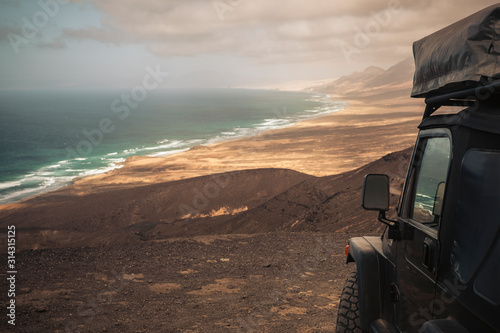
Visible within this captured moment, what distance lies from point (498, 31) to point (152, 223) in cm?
1627

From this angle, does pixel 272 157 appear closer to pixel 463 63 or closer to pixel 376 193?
pixel 376 193

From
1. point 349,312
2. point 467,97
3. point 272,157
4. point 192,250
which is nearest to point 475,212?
point 467,97

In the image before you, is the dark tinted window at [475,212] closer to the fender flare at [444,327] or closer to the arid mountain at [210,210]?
the fender flare at [444,327]

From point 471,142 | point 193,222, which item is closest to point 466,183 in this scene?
point 471,142

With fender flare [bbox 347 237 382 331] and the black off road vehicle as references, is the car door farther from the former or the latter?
fender flare [bbox 347 237 382 331]

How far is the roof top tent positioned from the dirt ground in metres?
3.89

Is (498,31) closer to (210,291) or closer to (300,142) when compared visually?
(210,291)

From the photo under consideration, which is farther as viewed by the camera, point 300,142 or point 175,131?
point 175,131

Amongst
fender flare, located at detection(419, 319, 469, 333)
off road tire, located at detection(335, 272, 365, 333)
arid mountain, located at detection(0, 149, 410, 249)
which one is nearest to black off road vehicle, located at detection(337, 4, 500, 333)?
fender flare, located at detection(419, 319, 469, 333)

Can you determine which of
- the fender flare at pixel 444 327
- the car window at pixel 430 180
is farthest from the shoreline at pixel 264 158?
the fender flare at pixel 444 327

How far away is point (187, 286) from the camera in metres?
7.60

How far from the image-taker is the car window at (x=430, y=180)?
2771 millimetres

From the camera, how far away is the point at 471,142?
2.34 meters

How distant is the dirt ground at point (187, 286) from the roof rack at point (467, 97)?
3.73 meters
